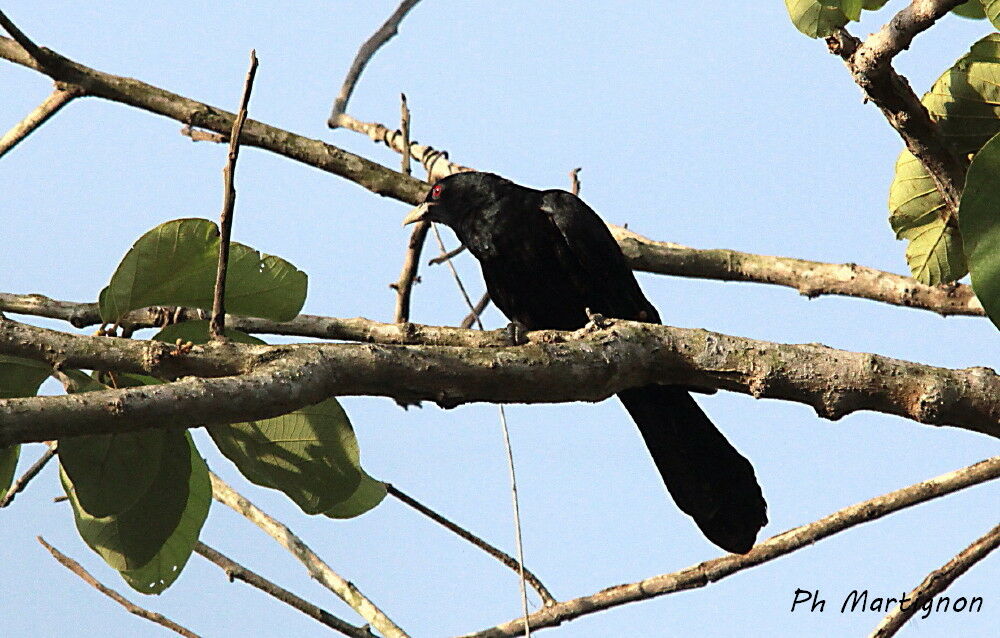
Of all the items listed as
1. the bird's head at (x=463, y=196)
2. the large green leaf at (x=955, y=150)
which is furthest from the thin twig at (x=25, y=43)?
the large green leaf at (x=955, y=150)

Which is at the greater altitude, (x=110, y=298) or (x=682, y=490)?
(x=110, y=298)

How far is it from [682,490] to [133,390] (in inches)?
106

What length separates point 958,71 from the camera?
3119 mm

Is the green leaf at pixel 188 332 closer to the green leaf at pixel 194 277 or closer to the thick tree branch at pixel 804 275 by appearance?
the green leaf at pixel 194 277

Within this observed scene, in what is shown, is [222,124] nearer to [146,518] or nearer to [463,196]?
[463,196]

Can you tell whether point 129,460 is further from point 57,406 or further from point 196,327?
point 57,406

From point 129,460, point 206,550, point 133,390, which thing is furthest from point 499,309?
point 133,390

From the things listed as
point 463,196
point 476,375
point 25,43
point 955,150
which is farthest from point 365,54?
point 476,375

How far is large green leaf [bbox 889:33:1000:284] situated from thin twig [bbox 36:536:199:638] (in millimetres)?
2750

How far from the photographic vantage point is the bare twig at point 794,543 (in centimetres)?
354

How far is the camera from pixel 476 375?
223 centimetres

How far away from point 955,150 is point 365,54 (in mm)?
3179

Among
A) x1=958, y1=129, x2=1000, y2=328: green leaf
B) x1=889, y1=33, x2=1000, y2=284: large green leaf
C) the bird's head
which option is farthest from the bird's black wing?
x1=958, y1=129, x2=1000, y2=328: green leaf

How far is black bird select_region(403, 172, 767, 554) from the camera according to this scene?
3.93 meters
